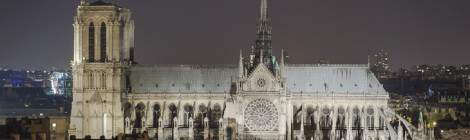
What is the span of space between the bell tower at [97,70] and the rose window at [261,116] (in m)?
12.7

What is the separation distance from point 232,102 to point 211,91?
3.31 metres

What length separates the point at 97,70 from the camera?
108 metres

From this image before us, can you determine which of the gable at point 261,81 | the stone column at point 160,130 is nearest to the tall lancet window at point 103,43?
the stone column at point 160,130

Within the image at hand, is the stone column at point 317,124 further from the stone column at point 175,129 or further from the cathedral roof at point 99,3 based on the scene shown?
the cathedral roof at point 99,3

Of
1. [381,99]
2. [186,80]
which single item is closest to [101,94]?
[186,80]

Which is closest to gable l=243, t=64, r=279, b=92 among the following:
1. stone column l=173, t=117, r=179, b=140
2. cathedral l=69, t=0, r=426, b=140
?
cathedral l=69, t=0, r=426, b=140

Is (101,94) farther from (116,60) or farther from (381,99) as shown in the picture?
(381,99)

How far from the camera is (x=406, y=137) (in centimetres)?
10512

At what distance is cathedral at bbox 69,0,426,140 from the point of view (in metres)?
107

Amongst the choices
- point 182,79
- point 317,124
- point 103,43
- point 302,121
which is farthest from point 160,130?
point 317,124

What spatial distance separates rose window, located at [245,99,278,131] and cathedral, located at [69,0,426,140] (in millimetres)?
98

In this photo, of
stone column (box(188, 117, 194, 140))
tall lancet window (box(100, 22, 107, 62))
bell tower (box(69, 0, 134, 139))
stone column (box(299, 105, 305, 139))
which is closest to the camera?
stone column (box(299, 105, 305, 139))

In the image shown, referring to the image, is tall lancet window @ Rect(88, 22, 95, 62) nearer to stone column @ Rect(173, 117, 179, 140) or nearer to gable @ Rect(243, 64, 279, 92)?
stone column @ Rect(173, 117, 179, 140)

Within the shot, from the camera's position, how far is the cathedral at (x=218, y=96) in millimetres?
107250
